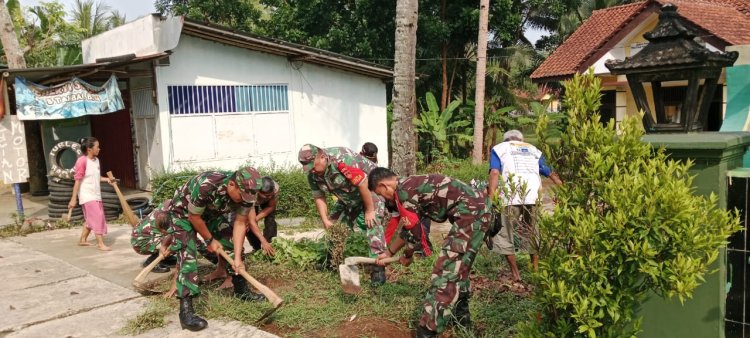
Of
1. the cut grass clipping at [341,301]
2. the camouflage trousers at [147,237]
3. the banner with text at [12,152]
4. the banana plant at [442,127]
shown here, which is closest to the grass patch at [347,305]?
the cut grass clipping at [341,301]

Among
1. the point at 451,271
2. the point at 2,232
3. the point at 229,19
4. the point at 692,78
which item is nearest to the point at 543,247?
the point at 451,271

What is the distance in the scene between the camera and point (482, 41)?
1333 centimetres

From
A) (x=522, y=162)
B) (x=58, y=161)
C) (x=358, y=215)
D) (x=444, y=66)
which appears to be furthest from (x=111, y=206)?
(x=444, y=66)

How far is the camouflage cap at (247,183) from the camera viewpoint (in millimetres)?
4273

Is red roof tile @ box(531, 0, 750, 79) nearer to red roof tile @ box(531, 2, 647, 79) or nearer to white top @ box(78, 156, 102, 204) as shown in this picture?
red roof tile @ box(531, 2, 647, 79)

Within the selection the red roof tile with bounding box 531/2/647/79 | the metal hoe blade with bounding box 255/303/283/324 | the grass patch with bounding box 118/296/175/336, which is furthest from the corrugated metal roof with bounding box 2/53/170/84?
the red roof tile with bounding box 531/2/647/79

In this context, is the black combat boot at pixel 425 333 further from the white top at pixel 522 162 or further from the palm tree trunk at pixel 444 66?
the palm tree trunk at pixel 444 66

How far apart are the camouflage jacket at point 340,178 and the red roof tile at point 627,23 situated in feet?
28.6

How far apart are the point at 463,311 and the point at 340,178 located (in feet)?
6.57

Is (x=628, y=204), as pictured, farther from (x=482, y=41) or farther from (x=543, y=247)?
(x=482, y=41)

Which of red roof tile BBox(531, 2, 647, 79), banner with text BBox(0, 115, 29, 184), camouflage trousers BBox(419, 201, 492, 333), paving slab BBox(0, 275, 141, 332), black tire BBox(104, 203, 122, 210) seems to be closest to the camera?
camouflage trousers BBox(419, 201, 492, 333)

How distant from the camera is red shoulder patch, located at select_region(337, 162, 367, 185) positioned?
5.39 meters

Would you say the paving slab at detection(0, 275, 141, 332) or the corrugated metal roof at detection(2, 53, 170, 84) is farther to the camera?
the corrugated metal roof at detection(2, 53, 170, 84)

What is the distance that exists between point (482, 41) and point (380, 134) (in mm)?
3471
